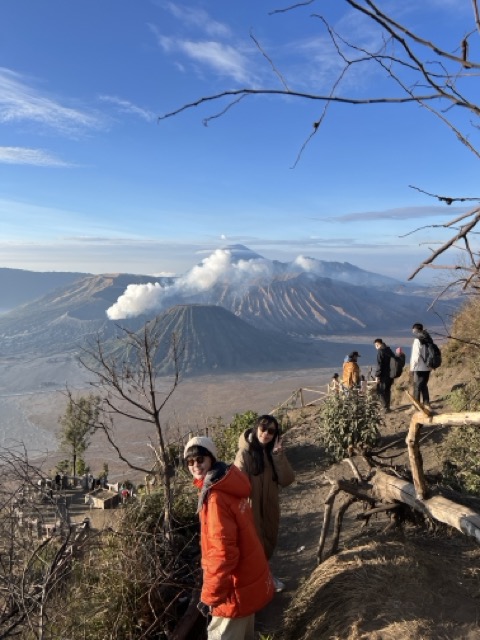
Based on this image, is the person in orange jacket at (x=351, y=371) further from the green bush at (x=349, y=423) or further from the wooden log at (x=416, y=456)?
the wooden log at (x=416, y=456)

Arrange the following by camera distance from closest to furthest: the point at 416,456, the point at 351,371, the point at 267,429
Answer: the point at 416,456 < the point at 267,429 < the point at 351,371

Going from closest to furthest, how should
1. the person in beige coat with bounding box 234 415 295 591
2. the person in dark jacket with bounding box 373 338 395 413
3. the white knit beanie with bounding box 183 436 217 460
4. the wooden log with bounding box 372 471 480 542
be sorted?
the white knit beanie with bounding box 183 436 217 460, the wooden log with bounding box 372 471 480 542, the person in beige coat with bounding box 234 415 295 591, the person in dark jacket with bounding box 373 338 395 413

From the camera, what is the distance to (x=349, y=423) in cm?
722

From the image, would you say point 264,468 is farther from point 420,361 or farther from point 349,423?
point 420,361

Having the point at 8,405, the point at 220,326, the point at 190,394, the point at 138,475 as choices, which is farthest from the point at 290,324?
the point at 138,475

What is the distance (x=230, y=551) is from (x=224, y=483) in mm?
309

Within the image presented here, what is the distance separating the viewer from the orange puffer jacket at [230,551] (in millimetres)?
2322

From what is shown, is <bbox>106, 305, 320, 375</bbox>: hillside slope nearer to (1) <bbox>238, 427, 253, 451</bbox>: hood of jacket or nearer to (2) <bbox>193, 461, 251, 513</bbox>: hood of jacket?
(1) <bbox>238, 427, 253, 451</bbox>: hood of jacket

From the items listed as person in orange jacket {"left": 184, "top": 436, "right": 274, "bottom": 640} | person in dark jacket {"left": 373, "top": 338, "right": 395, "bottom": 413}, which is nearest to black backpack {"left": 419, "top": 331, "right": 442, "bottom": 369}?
person in dark jacket {"left": 373, "top": 338, "right": 395, "bottom": 413}

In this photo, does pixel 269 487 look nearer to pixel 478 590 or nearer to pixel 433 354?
pixel 478 590

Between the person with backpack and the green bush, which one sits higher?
the person with backpack

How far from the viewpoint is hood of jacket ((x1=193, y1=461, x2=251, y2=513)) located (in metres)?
2.35

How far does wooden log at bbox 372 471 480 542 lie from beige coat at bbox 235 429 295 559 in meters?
0.74

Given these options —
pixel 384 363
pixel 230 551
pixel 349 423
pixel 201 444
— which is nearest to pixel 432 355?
pixel 384 363
